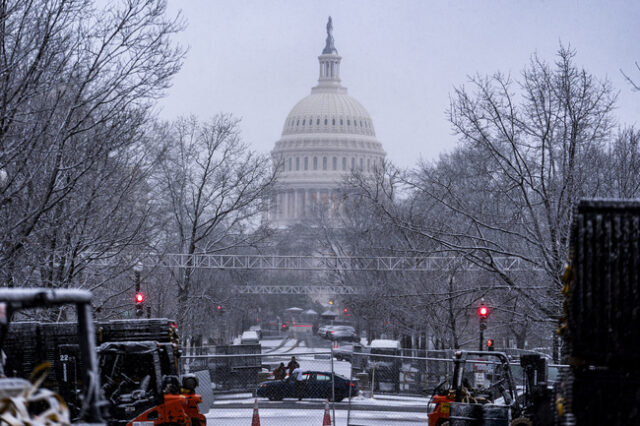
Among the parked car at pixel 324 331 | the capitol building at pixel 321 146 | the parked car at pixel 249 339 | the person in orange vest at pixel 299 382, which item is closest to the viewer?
the person in orange vest at pixel 299 382

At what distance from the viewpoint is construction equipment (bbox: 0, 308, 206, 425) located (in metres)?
14.4

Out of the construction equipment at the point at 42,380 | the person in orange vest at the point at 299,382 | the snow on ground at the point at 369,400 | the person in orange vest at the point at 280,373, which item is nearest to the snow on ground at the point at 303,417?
the snow on ground at the point at 369,400

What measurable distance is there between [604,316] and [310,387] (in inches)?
899

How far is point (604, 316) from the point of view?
745cm

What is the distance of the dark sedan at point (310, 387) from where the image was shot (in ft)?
96.2

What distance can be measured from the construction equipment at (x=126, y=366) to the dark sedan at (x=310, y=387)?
39.5 ft

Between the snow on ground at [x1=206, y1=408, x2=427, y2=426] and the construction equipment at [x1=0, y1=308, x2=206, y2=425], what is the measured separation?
7674mm

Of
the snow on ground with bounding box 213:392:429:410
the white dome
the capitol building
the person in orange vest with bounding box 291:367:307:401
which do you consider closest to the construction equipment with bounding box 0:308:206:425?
the snow on ground with bounding box 213:392:429:410

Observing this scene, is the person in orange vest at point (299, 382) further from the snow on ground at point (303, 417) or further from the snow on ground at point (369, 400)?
the snow on ground at point (303, 417)

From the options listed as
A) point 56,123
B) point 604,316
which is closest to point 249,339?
point 56,123

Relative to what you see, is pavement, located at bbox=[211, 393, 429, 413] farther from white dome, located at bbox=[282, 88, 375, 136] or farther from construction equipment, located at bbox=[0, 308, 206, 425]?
white dome, located at bbox=[282, 88, 375, 136]

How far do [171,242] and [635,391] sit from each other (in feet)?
124

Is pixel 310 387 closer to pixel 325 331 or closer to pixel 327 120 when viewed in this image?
pixel 325 331

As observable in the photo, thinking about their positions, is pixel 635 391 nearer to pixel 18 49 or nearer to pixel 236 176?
pixel 18 49
